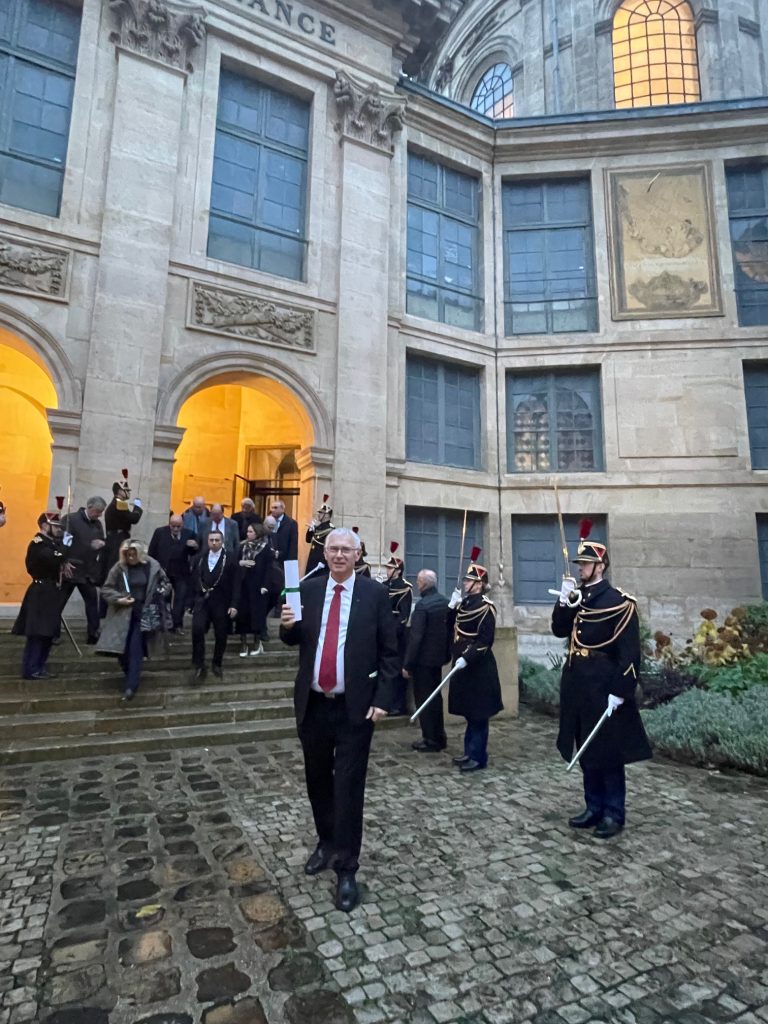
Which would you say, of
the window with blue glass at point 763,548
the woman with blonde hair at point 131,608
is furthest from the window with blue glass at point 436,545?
the woman with blonde hair at point 131,608

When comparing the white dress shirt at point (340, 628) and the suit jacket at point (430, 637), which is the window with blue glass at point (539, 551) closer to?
the suit jacket at point (430, 637)

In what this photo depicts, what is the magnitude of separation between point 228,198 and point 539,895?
12925 millimetres

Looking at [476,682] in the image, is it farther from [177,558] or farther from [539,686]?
[177,558]

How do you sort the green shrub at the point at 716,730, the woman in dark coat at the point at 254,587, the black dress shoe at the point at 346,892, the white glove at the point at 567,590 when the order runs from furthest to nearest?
the woman in dark coat at the point at 254,587 < the green shrub at the point at 716,730 < the white glove at the point at 567,590 < the black dress shoe at the point at 346,892

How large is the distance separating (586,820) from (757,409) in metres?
13.0

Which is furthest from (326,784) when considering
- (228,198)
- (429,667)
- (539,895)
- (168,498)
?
(228,198)

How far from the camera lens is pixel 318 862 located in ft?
11.9

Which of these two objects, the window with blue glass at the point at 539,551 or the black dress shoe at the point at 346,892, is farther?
the window with blue glass at the point at 539,551

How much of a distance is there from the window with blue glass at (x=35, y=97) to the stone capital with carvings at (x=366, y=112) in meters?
5.24

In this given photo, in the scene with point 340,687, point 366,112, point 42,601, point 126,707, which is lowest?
point 126,707

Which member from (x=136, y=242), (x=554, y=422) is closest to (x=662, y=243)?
(x=554, y=422)

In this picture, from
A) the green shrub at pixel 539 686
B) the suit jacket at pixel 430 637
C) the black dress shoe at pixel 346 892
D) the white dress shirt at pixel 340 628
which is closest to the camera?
the black dress shoe at pixel 346 892

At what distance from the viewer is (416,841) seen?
13.5ft

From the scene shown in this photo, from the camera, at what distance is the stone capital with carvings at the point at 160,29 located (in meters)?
11.0
